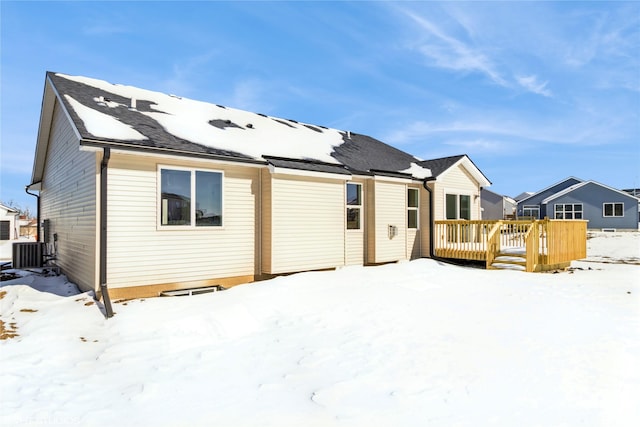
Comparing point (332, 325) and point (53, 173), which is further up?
point (53, 173)

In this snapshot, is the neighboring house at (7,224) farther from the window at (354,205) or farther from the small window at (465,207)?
the small window at (465,207)

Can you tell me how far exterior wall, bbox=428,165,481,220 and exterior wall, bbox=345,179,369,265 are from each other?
3.26m

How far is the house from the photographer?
108 feet

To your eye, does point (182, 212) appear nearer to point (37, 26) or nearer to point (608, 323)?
point (37, 26)

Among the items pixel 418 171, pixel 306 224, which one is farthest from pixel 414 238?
pixel 306 224

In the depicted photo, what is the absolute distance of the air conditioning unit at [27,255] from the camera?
1135 cm

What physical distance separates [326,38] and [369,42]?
1.79 m

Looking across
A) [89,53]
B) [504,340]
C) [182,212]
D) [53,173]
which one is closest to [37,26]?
[89,53]

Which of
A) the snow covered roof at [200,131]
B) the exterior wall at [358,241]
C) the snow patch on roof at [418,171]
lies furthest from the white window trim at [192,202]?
the snow patch on roof at [418,171]

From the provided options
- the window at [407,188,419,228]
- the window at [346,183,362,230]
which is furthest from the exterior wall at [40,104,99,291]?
the window at [407,188,419,228]

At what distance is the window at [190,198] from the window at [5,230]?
29.7 metres

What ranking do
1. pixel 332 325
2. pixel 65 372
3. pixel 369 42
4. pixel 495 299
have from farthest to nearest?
pixel 369 42
pixel 495 299
pixel 332 325
pixel 65 372

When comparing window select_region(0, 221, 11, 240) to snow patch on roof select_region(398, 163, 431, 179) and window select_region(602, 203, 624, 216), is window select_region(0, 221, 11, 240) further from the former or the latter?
window select_region(602, 203, 624, 216)

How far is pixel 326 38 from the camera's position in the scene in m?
11.9
